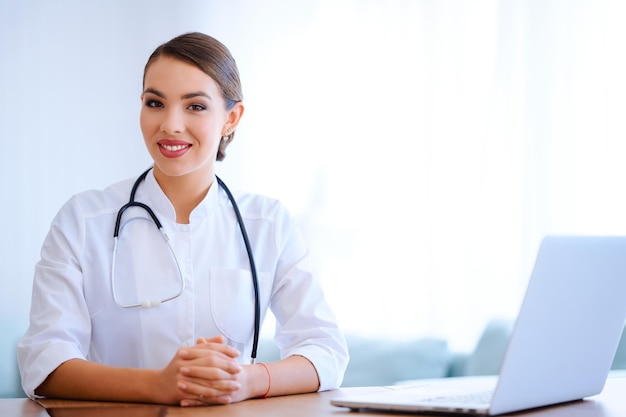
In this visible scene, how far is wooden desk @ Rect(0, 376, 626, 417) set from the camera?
116cm

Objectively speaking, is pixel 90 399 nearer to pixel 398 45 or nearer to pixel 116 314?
pixel 116 314

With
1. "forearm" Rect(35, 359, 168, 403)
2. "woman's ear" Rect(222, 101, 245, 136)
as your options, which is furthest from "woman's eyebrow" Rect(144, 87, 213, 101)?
"forearm" Rect(35, 359, 168, 403)

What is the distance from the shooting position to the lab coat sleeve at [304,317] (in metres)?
1.54

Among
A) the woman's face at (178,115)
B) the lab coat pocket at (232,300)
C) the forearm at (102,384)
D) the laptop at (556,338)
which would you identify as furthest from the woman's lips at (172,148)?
the laptop at (556,338)

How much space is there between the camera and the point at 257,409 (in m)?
1.22

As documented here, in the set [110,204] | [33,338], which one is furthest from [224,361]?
[110,204]

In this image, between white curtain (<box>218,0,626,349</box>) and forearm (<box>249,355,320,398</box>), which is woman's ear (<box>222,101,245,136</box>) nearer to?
forearm (<box>249,355,320,398</box>)

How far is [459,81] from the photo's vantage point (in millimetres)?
3424

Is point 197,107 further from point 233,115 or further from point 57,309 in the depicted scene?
point 57,309

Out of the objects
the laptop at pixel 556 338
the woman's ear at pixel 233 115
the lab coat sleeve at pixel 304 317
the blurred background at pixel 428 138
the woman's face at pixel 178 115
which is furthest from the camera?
the blurred background at pixel 428 138

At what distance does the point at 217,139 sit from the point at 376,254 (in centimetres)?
171

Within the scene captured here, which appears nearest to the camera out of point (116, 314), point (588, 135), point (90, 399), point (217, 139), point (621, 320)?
point (621, 320)

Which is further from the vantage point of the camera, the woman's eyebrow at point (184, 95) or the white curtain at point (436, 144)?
the white curtain at point (436, 144)

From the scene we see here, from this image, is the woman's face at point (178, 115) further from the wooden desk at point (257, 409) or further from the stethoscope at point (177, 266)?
the wooden desk at point (257, 409)
